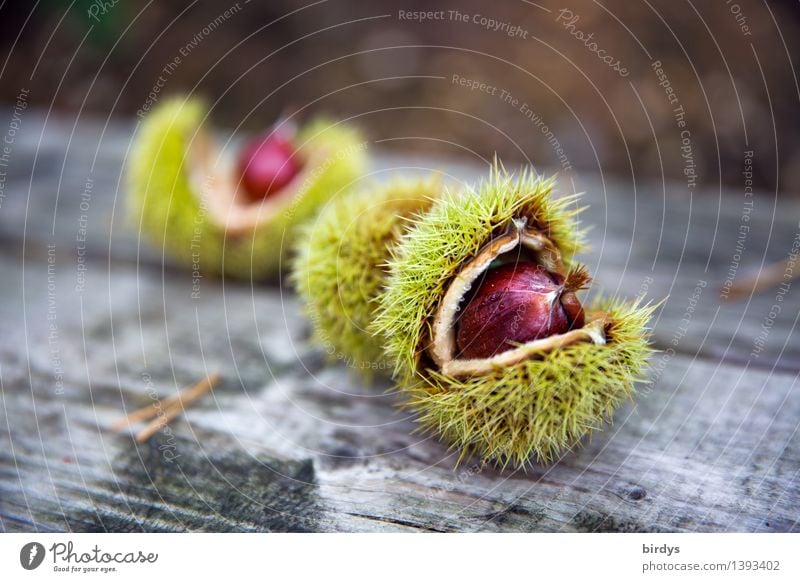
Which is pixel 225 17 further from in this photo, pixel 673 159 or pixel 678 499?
pixel 678 499

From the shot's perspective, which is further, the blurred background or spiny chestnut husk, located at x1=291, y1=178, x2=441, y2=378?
the blurred background

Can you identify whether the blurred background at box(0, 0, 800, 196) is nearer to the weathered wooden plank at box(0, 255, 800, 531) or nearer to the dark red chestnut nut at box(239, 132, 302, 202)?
the dark red chestnut nut at box(239, 132, 302, 202)

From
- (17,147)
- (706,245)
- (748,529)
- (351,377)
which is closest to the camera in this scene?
(748,529)

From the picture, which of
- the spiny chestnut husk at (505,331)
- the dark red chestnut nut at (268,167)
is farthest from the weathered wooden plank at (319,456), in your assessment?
the dark red chestnut nut at (268,167)

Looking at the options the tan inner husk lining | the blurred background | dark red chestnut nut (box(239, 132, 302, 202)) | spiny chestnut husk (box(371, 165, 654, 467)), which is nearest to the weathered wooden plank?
spiny chestnut husk (box(371, 165, 654, 467))

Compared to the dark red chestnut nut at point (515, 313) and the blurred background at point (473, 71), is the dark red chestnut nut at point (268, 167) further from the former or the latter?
the blurred background at point (473, 71)

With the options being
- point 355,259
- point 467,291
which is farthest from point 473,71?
point 467,291
